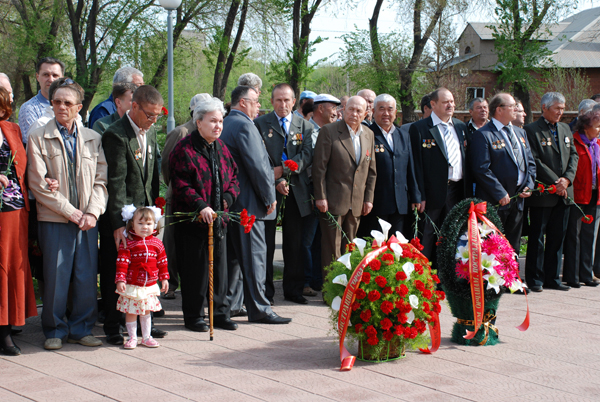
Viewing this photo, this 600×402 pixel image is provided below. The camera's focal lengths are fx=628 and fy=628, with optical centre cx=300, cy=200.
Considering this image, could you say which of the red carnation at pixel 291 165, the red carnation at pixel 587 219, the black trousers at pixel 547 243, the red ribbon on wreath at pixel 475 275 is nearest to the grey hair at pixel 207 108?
the red carnation at pixel 291 165

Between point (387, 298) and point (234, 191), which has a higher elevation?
point (234, 191)

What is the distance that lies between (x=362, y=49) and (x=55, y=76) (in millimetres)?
19945

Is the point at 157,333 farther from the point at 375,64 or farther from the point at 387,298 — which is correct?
the point at 375,64

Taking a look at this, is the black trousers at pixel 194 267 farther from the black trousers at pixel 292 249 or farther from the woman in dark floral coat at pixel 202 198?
the black trousers at pixel 292 249

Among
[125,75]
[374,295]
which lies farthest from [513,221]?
[125,75]

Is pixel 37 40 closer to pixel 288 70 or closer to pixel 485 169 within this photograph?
pixel 288 70

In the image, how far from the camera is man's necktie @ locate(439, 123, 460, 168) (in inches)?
287

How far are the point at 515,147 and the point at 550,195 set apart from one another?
835mm

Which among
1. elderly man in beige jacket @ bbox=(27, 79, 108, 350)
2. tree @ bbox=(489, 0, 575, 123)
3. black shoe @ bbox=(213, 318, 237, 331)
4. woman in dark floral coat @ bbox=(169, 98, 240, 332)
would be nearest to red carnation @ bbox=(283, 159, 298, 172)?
woman in dark floral coat @ bbox=(169, 98, 240, 332)

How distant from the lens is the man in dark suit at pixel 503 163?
720 cm

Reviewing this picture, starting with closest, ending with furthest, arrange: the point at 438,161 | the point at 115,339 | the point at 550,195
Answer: the point at 115,339, the point at 438,161, the point at 550,195

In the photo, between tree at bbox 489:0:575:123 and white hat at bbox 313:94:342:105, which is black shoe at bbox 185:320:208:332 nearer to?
A: white hat at bbox 313:94:342:105

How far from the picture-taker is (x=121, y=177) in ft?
16.9

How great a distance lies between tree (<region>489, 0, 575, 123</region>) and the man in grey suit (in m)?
17.9
